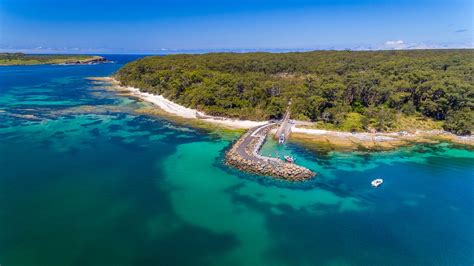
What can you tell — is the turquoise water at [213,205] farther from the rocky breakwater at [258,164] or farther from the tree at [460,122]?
the tree at [460,122]

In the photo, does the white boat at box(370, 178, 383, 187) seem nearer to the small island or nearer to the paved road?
the small island

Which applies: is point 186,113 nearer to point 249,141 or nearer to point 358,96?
point 249,141

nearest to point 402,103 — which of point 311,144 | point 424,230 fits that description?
point 311,144

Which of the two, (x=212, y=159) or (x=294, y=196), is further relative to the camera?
(x=212, y=159)

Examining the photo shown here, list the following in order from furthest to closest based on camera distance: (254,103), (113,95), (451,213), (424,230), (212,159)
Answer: (113,95), (254,103), (212,159), (451,213), (424,230)

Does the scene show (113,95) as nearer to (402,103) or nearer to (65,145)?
(65,145)

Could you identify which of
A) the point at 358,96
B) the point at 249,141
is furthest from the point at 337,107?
the point at 249,141
